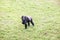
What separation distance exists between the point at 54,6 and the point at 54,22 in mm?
3304

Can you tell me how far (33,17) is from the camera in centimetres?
1026

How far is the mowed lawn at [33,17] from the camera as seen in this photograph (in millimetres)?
8047

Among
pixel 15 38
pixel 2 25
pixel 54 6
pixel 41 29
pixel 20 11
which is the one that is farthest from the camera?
pixel 54 6

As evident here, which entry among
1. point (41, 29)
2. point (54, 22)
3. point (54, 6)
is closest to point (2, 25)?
point (41, 29)

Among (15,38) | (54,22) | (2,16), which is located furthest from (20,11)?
(15,38)

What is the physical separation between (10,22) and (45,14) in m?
2.32

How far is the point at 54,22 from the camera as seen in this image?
9.50 metres

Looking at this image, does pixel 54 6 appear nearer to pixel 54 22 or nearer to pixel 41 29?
pixel 54 22

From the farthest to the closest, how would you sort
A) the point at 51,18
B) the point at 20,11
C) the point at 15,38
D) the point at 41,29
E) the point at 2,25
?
the point at 20,11 < the point at 51,18 < the point at 2,25 < the point at 41,29 < the point at 15,38

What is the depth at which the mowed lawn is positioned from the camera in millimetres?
8047

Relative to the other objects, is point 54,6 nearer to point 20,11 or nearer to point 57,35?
point 20,11

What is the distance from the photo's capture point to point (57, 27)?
8867 mm

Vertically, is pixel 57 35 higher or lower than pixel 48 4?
lower

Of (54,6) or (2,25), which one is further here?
(54,6)
